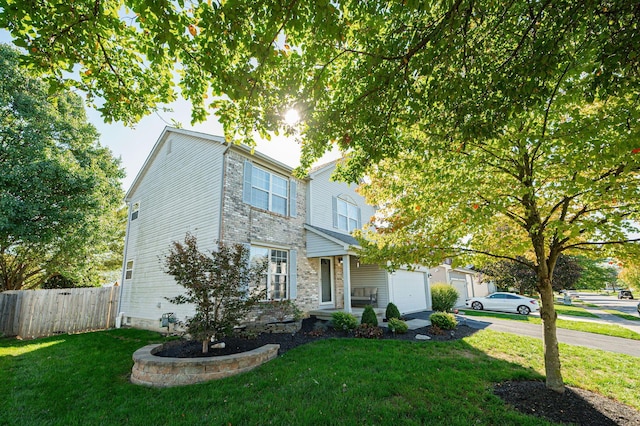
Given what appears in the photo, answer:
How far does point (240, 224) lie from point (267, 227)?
121cm

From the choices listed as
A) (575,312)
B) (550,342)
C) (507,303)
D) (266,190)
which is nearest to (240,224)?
(266,190)

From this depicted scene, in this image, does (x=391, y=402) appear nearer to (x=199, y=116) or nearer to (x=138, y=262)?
(x=199, y=116)

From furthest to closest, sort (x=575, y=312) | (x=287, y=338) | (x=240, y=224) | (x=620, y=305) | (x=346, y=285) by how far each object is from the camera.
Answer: (x=620, y=305) → (x=575, y=312) → (x=346, y=285) → (x=240, y=224) → (x=287, y=338)

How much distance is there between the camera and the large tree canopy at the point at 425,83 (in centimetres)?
308

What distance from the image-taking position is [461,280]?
25859mm

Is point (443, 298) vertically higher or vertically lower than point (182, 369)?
higher

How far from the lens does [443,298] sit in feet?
54.5

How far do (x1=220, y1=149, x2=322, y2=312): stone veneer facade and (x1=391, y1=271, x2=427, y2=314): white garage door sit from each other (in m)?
4.16

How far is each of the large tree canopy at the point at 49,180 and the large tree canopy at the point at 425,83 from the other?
439 inches

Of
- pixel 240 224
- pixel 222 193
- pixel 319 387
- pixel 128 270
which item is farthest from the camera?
pixel 128 270

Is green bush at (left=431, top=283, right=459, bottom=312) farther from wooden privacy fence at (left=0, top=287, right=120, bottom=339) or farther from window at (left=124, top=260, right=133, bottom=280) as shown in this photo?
wooden privacy fence at (left=0, top=287, right=120, bottom=339)

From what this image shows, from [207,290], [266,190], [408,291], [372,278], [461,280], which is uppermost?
[266,190]

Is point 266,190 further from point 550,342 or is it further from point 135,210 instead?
point 550,342

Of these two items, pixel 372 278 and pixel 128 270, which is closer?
pixel 128 270
